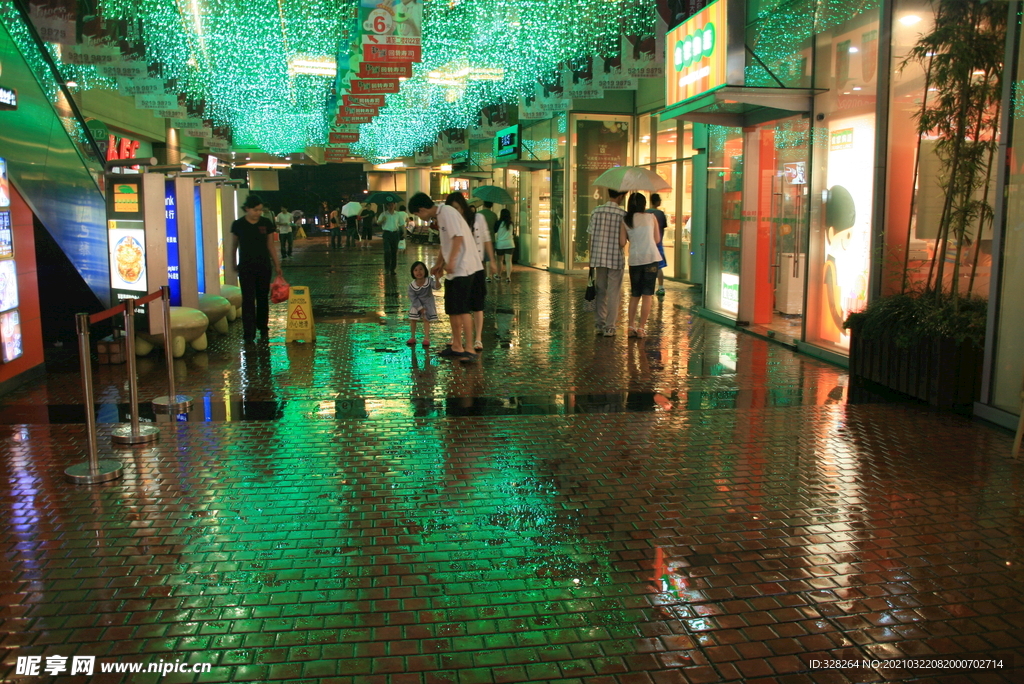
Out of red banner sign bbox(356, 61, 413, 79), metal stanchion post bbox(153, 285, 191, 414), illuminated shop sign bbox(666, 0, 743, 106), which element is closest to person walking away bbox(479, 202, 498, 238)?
red banner sign bbox(356, 61, 413, 79)

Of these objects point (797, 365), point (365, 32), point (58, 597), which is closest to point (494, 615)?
point (58, 597)

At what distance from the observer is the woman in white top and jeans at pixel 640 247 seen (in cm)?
1044

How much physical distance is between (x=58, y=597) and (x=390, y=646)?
1505mm

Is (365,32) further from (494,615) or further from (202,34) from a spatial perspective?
(494,615)

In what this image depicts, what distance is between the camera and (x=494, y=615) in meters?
3.45

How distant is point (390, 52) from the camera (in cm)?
1321

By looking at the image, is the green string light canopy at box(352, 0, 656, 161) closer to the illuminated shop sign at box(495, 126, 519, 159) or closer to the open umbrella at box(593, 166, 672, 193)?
the illuminated shop sign at box(495, 126, 519, 159)

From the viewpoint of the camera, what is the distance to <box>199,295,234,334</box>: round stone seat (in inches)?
425

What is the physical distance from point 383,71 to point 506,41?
4.43m

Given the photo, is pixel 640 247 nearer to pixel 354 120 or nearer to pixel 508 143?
pixel 354 120

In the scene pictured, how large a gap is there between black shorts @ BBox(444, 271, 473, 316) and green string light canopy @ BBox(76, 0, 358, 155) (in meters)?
8.39

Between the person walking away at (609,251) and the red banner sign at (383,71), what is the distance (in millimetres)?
4869

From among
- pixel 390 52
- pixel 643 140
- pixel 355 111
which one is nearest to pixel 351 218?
pixel 355 111

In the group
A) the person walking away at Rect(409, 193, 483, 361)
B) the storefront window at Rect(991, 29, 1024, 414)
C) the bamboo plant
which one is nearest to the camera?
the storefront window at Rect(991, 29, 1024, 414)
